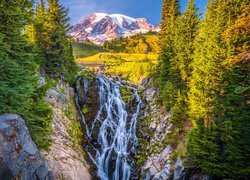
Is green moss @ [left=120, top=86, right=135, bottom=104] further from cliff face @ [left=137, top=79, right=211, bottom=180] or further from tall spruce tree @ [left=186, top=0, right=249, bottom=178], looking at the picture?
tall spruce tree @ [left=186, top=0, right=249, bottom=178]

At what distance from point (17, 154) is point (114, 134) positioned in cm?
1586

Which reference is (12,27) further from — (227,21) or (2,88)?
(227,21)

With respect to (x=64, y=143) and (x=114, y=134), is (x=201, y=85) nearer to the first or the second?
(x=64, y=143)

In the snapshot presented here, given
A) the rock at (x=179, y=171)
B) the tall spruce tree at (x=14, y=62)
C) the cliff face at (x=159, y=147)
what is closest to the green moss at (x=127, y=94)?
the cliff face at (x=159, y=147)

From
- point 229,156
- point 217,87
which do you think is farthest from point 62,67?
point 229,156

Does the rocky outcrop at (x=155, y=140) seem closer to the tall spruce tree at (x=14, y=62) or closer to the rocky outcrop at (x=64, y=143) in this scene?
the rocky outcrop at (x=64, y=143)

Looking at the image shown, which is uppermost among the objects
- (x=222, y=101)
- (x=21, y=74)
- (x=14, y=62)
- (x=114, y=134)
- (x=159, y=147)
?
(x=14, y=62)

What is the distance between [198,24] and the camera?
65.1 feet

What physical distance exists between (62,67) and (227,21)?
18.4m

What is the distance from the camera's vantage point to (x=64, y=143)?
16.3 metres

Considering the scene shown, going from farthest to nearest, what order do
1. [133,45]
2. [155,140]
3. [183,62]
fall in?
1. [133,45]
2. [155,140]
3. [183,62]

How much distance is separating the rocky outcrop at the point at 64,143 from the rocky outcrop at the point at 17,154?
3647 mm

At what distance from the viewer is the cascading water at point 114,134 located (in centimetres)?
1962

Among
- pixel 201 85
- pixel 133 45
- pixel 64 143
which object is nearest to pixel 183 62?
pixel 201 85
